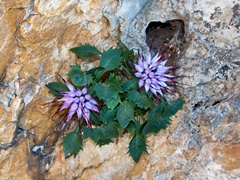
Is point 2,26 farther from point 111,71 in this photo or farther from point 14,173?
point 14,173

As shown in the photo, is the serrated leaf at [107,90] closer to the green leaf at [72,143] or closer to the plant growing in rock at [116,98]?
the plant growing in rock at [116,98]

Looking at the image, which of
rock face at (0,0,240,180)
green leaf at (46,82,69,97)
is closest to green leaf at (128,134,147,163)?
rock face at (0,0,240,180)

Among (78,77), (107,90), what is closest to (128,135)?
(107,90)

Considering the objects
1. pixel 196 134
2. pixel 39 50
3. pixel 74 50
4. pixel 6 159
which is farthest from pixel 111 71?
pixel 6 159

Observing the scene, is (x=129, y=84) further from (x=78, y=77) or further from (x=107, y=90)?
(x=78, y=77)

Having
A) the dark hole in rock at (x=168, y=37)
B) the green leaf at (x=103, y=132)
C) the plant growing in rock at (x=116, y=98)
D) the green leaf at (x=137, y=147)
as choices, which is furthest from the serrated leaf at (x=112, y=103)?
the dark hole in rock at (x=168, y=37)
